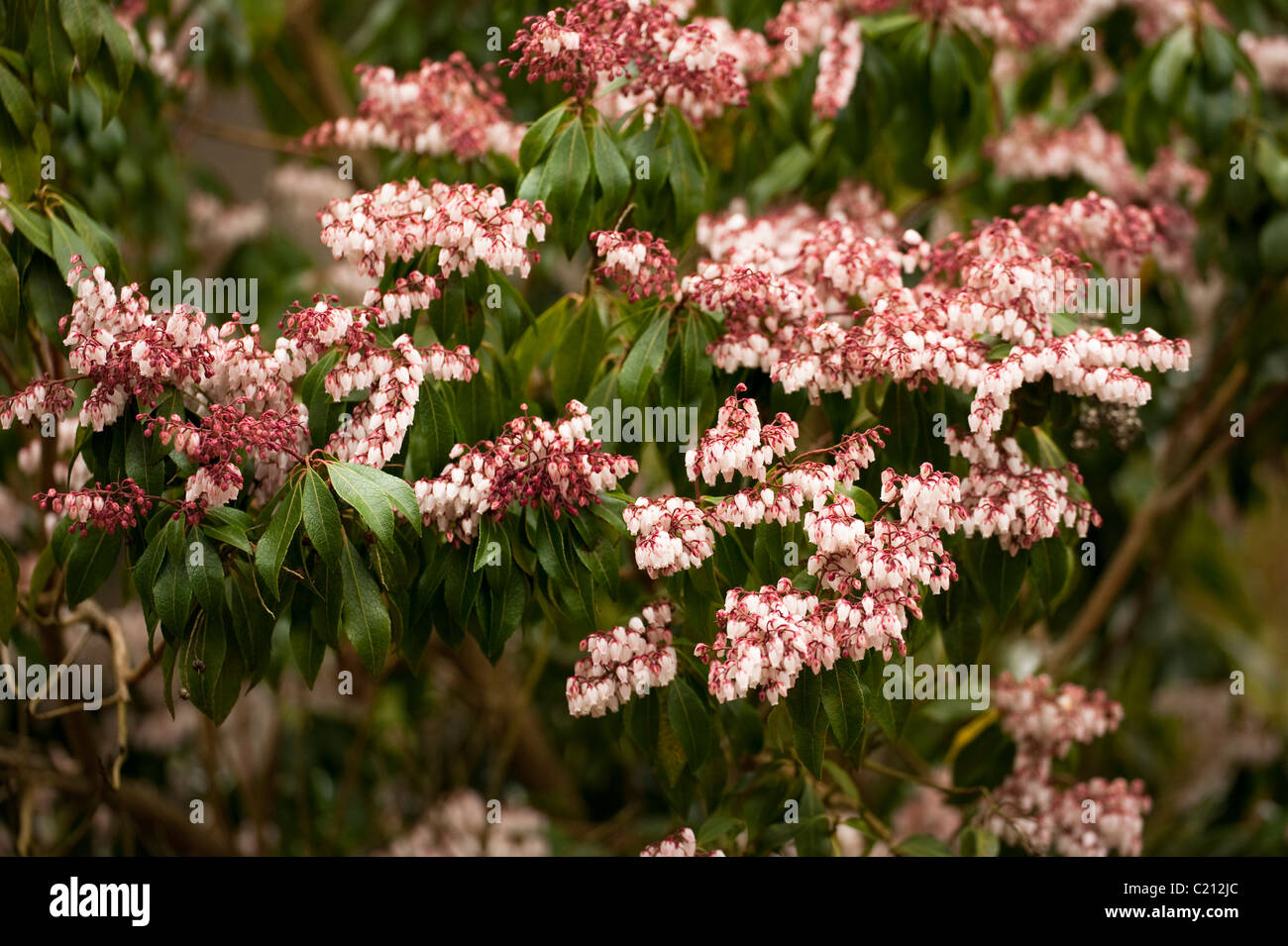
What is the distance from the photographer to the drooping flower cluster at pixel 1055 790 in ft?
8.42

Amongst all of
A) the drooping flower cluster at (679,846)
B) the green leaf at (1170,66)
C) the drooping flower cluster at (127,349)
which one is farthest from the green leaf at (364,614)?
the green leaf at (1170,66)

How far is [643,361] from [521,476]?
35 cm

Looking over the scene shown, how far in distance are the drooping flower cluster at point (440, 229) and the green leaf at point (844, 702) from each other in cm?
83

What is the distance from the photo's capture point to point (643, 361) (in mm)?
2156

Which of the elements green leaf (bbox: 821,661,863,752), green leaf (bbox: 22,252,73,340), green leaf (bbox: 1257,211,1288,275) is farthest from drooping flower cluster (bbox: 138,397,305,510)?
green leaf (bbox: 1257,211,1288,275)

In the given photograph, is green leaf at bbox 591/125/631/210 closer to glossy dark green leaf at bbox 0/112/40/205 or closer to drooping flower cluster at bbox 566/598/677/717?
drooping flower cluster at bbox 566/598/677/717

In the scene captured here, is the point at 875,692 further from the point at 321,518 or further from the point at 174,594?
the point at 174,594

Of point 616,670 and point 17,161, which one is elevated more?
point 17,161

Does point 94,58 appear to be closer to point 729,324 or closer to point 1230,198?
point 729,324

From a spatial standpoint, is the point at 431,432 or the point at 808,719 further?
the point at 431,432

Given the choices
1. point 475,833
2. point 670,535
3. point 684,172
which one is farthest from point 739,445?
point 475,833

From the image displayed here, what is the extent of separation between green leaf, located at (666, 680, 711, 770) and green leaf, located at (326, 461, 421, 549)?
1.87 feet

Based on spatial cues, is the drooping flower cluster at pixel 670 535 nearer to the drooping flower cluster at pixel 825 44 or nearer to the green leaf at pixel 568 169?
the green leaf at pixel 568 169
